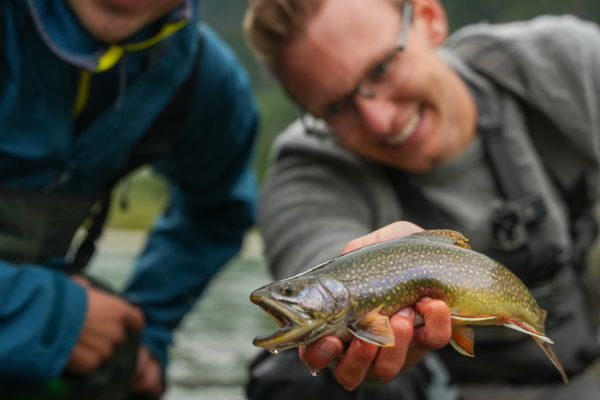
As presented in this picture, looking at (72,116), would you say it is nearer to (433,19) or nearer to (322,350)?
(433,19)

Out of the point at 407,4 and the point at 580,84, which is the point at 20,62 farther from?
the point at 580,84

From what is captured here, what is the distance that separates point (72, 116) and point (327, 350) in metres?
1.56

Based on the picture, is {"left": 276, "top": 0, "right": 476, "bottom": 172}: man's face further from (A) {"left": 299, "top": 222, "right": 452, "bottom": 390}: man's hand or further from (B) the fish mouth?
(B) the fish mouth

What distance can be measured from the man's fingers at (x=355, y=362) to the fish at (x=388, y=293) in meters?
0.03

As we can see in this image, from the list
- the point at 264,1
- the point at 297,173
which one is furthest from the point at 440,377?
the point at 264,1

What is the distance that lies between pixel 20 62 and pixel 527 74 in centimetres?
154

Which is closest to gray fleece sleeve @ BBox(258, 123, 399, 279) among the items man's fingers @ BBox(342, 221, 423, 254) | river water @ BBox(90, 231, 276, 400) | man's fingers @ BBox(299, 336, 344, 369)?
man's fingers @ BBox(342, 221, 423, 254)

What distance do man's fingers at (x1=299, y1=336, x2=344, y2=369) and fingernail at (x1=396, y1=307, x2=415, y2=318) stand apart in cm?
11

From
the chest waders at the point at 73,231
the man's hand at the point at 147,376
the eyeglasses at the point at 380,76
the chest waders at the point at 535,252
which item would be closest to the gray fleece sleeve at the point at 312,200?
the chest waders at the point at 535,252

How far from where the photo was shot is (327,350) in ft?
3.82

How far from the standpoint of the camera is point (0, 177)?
2391mm

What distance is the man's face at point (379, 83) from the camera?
7.18ft

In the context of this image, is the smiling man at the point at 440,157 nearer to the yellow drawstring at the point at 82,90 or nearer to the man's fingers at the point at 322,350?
the yellow drawstring at the point at 82,90

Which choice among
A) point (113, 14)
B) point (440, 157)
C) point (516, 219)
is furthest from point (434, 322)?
point (113, 14)
